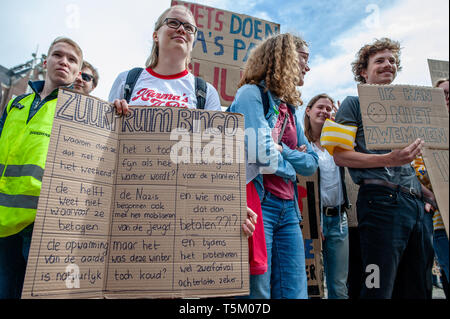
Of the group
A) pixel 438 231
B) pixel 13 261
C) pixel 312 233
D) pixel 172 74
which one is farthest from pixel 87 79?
pixel 438 231

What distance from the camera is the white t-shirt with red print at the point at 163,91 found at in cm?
163

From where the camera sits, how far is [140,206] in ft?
4.11

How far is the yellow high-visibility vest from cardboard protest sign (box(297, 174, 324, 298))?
6.70ft

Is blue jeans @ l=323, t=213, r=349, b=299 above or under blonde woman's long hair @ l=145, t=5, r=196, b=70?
under

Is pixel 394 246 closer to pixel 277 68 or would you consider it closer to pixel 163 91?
pixel 277 68

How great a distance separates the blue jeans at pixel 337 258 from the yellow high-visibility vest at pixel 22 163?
2213mm

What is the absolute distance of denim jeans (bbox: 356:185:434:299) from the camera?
1.67 m

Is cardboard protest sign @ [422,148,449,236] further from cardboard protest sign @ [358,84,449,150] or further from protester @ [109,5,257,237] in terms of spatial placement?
protester @ [109,5,257,237]

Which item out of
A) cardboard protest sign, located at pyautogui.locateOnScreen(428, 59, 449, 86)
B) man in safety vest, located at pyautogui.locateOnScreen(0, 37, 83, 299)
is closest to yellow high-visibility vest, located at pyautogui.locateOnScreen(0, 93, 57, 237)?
man in safety vest, located at pyautogui.locateOnScreen(0, 37, 83, 299)

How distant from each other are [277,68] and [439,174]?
105 centimetres

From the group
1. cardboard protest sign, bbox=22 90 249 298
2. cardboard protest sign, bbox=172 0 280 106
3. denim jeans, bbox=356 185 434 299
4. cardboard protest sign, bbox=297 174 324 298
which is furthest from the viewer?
cardboard protest sign, bbox=172 0 280 106

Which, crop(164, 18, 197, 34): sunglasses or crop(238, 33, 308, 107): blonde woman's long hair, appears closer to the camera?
crop(164, 18, 197, 34): sunglasses

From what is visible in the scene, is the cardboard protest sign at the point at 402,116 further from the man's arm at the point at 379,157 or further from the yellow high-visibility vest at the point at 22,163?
the yellow high-visibility vest at the point at 22,163
